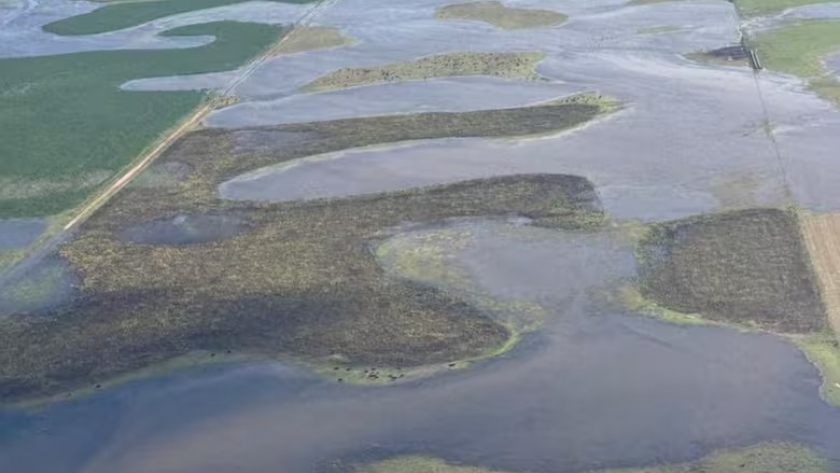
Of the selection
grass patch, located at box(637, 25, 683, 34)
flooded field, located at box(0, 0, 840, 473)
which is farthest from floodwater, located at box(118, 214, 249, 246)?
grass patch, located at box(637, 25, 683, 34)

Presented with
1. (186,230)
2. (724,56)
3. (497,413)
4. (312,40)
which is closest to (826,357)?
(497,413)

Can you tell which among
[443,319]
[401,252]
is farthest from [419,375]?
[401,252]

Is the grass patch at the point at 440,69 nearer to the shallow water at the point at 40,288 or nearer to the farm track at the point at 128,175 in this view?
the farm track at the point at 128,175

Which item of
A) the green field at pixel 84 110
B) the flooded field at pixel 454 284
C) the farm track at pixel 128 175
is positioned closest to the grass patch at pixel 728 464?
the flooded field at pixel 454 284

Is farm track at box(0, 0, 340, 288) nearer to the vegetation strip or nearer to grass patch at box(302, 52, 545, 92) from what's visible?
grass patch at box(302, 52, 545, 92)

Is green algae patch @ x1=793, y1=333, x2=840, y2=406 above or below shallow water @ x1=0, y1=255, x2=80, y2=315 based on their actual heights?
below
